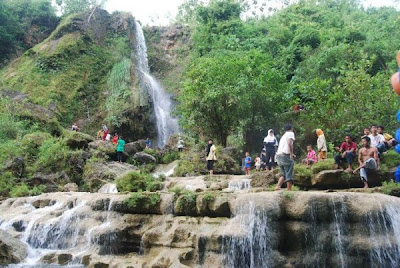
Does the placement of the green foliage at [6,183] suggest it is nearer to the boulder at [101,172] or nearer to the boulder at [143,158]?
the boulder at [101,172]

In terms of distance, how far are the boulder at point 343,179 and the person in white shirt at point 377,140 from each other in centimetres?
94

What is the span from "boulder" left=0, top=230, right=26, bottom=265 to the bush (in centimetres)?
1017

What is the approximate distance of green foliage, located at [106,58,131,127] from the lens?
82.1 ft

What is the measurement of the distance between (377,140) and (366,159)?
151 cm

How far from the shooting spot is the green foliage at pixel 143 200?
9.76 m

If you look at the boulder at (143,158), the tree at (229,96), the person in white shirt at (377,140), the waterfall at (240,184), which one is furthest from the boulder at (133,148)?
the person in white shirt at (377,140)

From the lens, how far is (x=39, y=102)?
25.4 meters

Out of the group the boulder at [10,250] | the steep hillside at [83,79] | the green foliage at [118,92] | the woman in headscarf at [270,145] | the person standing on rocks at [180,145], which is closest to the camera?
the boulder at [10,250]

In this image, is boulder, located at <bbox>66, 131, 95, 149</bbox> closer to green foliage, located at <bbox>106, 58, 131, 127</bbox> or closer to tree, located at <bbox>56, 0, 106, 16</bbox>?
green foliage, located at <bbox>106, 58, 131, 127</bbox>

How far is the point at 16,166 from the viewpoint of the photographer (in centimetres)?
1694

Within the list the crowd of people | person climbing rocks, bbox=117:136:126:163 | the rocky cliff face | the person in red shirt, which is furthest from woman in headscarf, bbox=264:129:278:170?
person climbing rocks, bbox=117:136:126:163

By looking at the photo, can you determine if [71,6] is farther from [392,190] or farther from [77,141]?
[392,190]

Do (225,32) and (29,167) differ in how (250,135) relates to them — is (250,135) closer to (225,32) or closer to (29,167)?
(29,167)

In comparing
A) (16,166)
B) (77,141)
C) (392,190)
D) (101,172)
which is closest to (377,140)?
(392,190)
